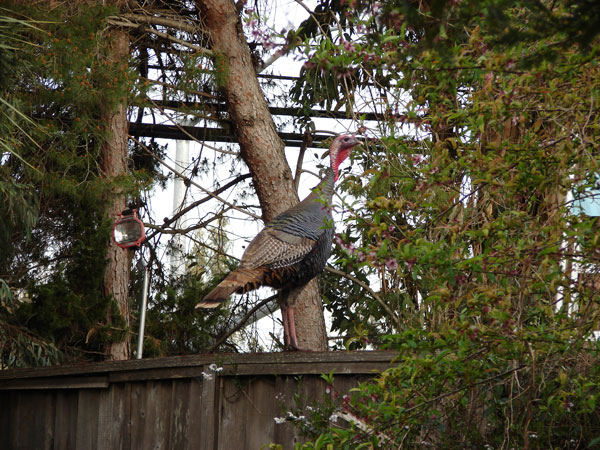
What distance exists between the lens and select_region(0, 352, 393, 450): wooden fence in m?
3.90

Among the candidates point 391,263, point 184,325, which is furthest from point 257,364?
point 184,325

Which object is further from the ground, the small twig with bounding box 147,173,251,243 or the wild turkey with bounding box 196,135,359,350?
the small twig with bounding box 147,173,251,243

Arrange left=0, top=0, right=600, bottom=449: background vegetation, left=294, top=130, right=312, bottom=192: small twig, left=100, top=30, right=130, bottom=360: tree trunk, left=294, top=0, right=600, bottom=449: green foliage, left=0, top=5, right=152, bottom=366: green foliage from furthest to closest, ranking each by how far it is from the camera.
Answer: left=294, top=130, right=312, bottom=192: small twig < left=100, top=30, right=130, bottom=360: tree trunk < left=0, top=5, right=152, bottom=366: green foliage < left=294, top=0, right=600, bottom=449: green foliage < left=0, top=0, right=600, bottom=449: background vegetation

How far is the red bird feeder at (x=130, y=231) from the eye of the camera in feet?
21.9

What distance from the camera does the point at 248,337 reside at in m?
8.33

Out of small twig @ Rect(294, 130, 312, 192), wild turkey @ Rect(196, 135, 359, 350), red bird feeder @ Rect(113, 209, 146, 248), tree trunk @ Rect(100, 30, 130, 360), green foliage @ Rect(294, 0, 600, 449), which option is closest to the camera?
green foliage @ Rect(294, 0, 600, 449)

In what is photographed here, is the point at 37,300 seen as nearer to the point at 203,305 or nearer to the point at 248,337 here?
the point at 248,337

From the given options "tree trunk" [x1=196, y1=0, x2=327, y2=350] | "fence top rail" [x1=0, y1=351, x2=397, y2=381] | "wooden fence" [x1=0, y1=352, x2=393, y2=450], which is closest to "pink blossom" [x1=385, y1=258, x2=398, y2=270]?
"fence top rail" [x1=0, y1=351, x2=397, y2=381]

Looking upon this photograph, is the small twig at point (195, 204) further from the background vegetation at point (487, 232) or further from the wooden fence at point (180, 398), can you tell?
the background vegetation at point (487, 232)

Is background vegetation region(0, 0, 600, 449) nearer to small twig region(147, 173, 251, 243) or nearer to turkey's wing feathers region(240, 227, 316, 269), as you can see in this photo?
turkey's wing feathers region(240, 227, 316, 269)

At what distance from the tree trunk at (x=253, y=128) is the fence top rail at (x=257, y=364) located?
296 cm

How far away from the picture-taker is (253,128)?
7.85 m

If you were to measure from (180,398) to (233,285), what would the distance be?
27.2 inches

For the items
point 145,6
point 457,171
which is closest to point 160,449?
point 457,171
